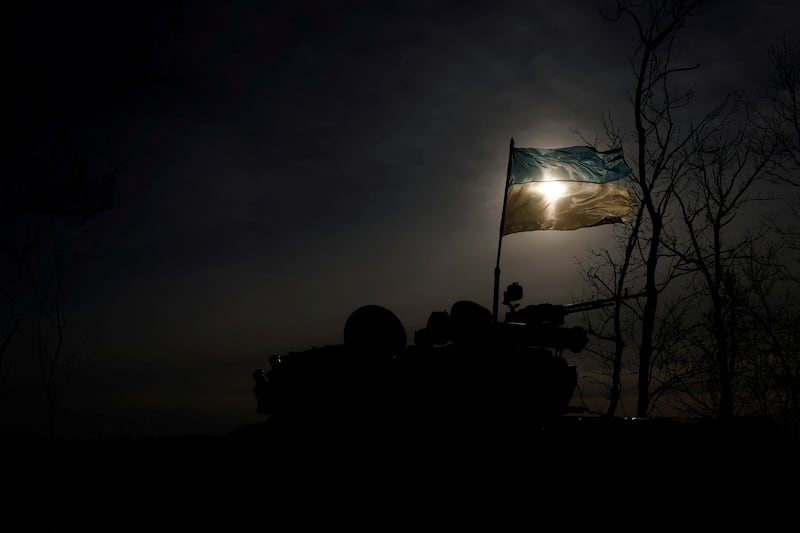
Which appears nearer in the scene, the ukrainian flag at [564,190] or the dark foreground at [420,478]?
the dark foreground at [420,478]

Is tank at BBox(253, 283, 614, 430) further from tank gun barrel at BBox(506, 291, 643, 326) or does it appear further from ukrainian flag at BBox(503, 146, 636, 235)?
ukrainian flag at BBox(503, 146, 636, 235)

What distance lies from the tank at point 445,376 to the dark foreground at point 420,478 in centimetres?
35

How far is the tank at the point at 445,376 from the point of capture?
815 centimetres

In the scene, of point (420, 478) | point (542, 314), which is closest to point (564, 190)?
point (542, 314)

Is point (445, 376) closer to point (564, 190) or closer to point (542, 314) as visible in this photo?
point (542, 314)

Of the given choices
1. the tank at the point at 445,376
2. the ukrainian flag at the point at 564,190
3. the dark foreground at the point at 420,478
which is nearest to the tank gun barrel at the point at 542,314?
the tank at the point at 445,376

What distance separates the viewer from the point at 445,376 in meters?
8.20

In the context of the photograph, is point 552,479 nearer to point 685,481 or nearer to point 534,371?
point 685,481

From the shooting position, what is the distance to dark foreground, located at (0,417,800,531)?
19.9 ft

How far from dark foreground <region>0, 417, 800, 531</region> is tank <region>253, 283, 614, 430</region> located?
1.15ft

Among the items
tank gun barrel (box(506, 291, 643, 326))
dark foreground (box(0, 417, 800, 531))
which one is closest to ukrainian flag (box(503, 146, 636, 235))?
tank gun barrel (box(506, 291, 643, 326))

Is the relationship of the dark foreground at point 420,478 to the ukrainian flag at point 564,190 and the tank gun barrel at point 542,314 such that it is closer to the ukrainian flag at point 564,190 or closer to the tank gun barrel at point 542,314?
the tank gun barrel at point 542,314

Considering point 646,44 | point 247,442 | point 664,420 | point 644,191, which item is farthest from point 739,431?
point 646,44

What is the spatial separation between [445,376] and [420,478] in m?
1.58
